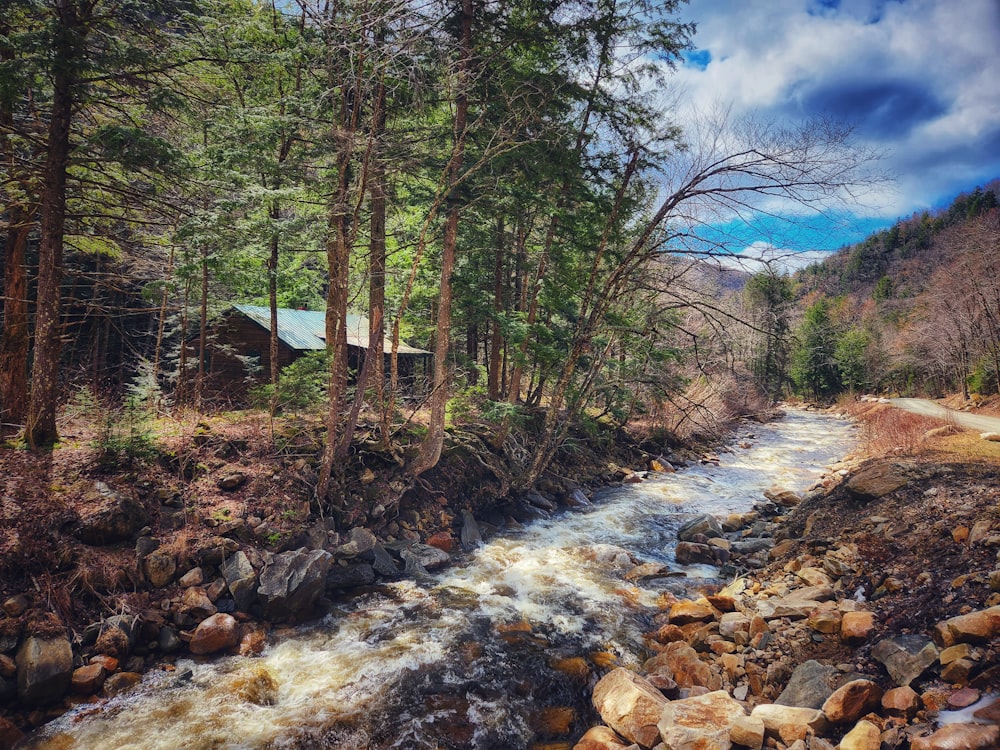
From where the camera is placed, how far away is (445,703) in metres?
5.45

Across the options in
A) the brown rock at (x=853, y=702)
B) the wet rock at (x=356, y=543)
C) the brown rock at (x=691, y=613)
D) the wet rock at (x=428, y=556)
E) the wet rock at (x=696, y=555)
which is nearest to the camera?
the brown rock at (x=853, y=702)

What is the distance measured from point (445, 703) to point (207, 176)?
944cm

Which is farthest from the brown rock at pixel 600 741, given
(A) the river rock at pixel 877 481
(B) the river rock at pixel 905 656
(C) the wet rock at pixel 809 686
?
(A) the river rock at pixel 877 481

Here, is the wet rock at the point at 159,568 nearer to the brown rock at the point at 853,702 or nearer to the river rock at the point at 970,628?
the brown rock at the point at 853,702

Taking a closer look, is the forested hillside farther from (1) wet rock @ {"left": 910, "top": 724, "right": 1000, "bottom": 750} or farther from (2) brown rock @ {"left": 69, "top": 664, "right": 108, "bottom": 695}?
(2) brown rock @ {"left": 69, "top": 664, "right": 108, "bottom": 695}

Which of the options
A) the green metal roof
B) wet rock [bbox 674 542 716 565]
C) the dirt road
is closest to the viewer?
wet rock [bbox 674 542 716 565]

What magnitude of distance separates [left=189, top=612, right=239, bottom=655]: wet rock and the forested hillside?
971 cm

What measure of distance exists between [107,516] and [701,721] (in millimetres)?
7896

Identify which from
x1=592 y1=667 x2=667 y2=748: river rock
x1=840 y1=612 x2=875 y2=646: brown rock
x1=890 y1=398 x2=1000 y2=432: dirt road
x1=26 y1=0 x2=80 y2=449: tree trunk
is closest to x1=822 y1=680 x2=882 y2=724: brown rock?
x1=840 y1=612 x2=875 y2=646: brown rock

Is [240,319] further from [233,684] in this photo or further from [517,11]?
[233,684]

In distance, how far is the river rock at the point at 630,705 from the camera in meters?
Result: 4.44

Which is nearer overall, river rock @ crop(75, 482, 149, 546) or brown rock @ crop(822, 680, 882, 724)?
brown rock @ crop(822, 680, 882, 724)

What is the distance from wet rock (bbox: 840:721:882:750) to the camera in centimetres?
343

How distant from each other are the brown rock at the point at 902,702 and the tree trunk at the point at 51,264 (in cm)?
1116
